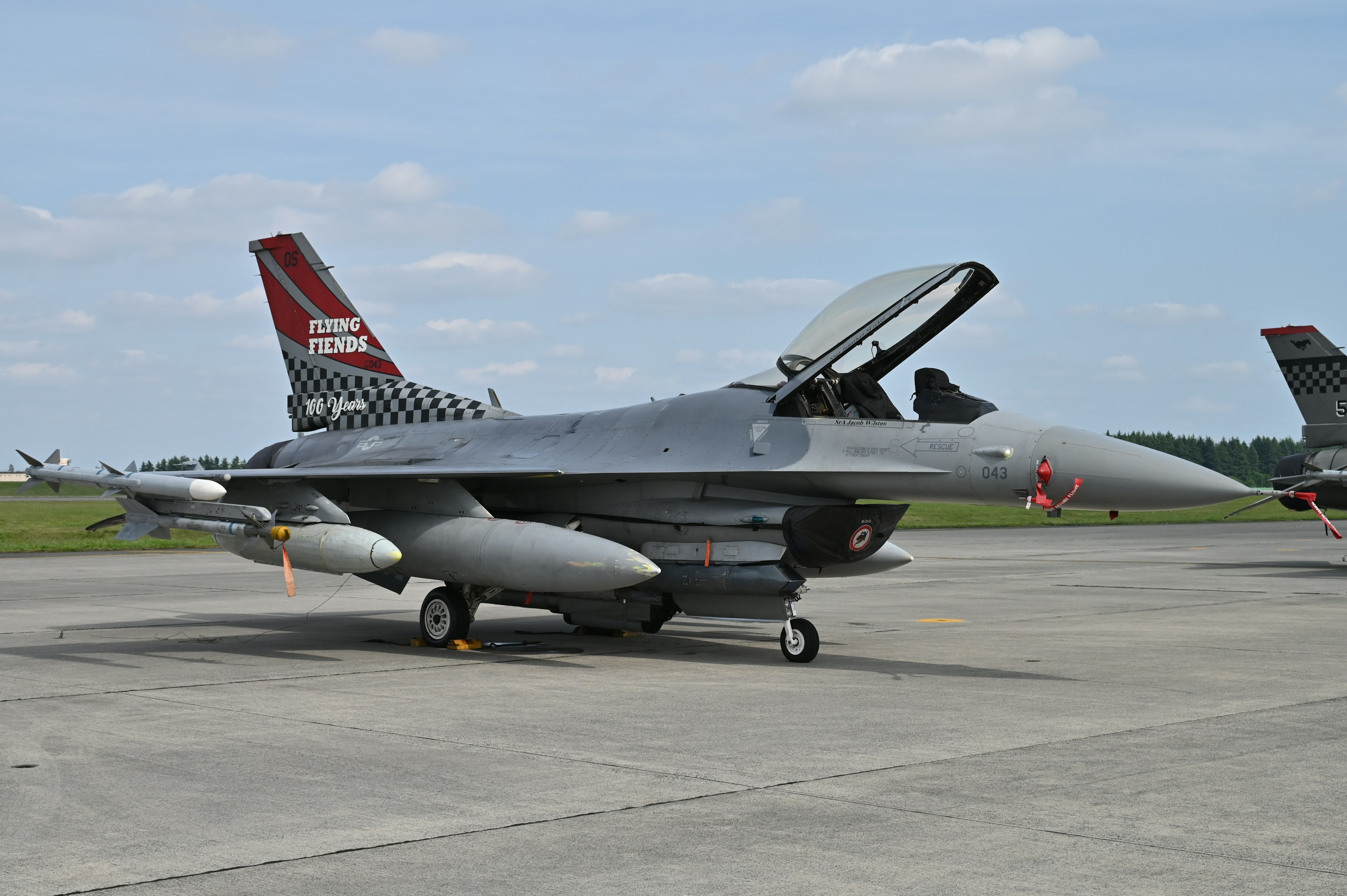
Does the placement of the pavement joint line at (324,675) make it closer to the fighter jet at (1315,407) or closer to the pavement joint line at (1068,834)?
the pavement joint line at (1068,834)

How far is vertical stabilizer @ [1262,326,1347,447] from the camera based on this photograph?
24406 mm

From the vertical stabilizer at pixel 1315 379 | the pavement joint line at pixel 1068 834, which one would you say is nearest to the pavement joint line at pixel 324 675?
the pavement joint line at pixel 1068 834

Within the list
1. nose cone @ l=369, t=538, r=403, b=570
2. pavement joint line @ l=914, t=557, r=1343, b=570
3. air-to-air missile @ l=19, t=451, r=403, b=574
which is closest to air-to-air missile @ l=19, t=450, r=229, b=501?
air-to-air missile @ l=19, t=451, r=403, b=574

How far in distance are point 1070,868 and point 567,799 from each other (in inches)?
96.3

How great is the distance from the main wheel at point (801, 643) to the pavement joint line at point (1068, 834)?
5336 mm

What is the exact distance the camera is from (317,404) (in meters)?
16.0

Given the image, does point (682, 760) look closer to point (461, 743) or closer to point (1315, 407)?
point (461, 743)

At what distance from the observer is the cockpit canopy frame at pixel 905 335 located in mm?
11688

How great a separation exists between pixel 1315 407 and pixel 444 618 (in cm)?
1874

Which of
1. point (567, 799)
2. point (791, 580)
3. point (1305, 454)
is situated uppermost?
point (1305, 454)

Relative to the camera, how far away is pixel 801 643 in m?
11.9

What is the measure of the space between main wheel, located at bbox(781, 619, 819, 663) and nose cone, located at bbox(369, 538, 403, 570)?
363 cm

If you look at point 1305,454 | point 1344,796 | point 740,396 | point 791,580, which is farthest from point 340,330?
point 1305,454

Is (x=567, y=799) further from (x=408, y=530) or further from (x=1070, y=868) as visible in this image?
(x=408, y=530)
